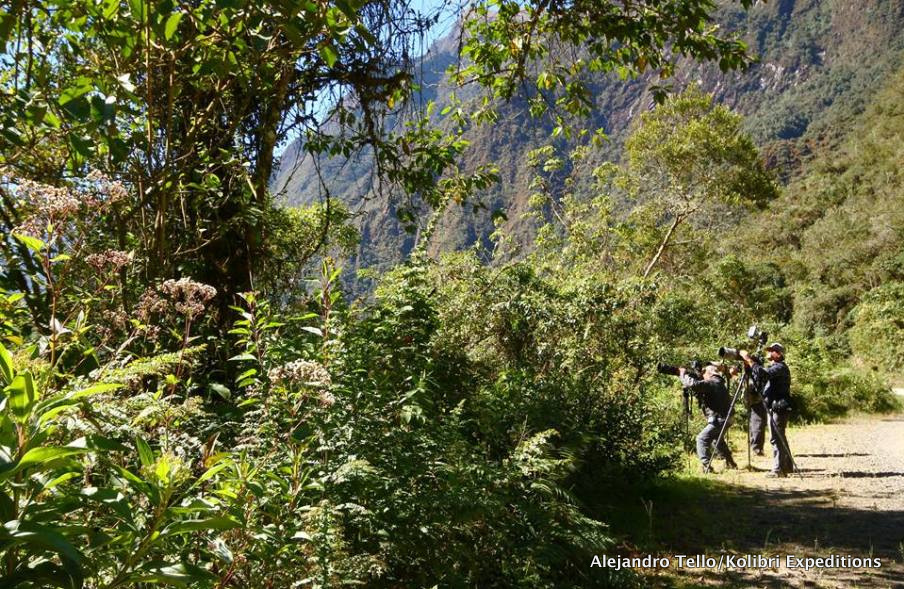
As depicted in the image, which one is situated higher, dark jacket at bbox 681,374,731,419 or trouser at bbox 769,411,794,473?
dark jacket at bbox 681,374,731,419

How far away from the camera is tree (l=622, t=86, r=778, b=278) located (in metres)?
18.8

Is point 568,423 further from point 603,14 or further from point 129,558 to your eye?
point 129,558

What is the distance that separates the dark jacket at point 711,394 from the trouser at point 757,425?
2.48 ft

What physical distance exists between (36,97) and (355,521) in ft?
6.24

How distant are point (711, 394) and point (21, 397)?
748cm

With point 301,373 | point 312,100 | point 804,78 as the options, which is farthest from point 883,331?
Answer: point 804,78

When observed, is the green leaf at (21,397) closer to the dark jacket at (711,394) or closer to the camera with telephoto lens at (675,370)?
the camera with telephoto lens at (675,370)

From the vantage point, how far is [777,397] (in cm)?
723

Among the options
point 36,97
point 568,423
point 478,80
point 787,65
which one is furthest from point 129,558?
point 787,65

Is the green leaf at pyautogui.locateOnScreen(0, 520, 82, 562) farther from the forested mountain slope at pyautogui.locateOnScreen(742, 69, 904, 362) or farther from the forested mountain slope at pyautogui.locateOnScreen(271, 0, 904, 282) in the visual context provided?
the forested mountain slope at pyautogui.locateOnScreen(271, 0, 904, 282)

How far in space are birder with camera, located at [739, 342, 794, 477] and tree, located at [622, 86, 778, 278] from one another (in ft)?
36.6

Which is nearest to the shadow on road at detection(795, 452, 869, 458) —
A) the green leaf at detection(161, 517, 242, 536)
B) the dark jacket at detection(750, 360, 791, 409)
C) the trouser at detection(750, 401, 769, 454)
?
the trouser at detection(750, 401, 769, 454)

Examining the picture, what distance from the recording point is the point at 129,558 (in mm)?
1160

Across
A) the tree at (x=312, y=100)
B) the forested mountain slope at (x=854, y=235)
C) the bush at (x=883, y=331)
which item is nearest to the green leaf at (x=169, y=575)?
the tree at (x=312, y=100)
